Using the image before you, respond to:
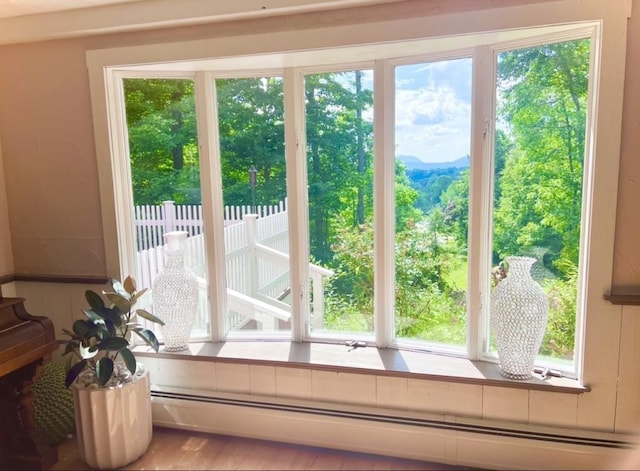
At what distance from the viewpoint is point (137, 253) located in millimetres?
2441

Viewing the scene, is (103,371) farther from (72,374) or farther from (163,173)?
(163,173)

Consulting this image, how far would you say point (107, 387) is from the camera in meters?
1.93

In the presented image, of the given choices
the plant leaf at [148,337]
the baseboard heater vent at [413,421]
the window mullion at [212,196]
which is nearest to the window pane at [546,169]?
the baseboard heater vent at [413,421]

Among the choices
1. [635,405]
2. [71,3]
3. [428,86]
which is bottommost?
[635,405]

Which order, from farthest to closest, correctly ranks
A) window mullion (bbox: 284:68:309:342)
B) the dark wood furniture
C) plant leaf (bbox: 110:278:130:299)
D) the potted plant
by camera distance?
window mullion (bbox: 284:68:309:342), plant leaf (bbox: 110:278:130:299), the potted plant, the dark wood furniture

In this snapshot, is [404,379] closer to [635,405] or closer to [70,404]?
[635,405]

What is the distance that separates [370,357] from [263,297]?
692 mm

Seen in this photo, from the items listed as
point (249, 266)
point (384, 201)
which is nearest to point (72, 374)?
point (249, 266)

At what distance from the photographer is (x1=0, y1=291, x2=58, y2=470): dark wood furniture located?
71.0 inches

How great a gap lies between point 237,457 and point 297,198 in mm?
1316

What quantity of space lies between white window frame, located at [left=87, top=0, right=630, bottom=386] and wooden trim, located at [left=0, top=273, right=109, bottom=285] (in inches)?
3.7

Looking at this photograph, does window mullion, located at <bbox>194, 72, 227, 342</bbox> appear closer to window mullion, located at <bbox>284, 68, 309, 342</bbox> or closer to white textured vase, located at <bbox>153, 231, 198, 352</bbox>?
white textured vase, located at <bbox>153, 231, 198, 352</bbox>

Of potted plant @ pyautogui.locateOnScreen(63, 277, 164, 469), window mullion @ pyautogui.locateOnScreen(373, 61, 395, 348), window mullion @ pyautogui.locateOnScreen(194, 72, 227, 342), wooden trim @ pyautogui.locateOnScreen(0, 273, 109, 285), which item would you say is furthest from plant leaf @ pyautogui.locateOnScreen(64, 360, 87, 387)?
window mullion @ pyautogui.locateOnScreen(373, 61, 395, 348)

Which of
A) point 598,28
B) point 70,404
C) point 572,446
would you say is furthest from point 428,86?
point 70,404
